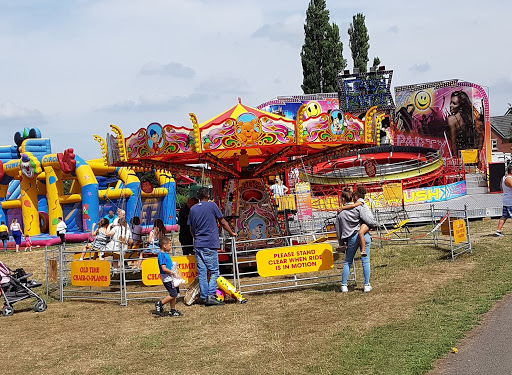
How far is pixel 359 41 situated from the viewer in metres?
48.1

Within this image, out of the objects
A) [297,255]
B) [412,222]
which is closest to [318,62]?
[412,222]

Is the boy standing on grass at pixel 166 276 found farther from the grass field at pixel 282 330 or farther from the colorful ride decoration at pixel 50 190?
the colorful ride decoration at pixel 50 190

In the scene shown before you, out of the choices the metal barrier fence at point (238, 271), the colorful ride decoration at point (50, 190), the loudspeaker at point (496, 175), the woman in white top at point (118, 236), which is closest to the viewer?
the metal barrier fence at point (238, 271)

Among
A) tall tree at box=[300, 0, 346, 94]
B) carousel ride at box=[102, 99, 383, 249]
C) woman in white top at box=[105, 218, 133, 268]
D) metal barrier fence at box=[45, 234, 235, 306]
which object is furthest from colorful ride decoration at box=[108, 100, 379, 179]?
tall tree at box=[300, 0, 346, 94]

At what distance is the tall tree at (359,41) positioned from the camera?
4778 centimetres

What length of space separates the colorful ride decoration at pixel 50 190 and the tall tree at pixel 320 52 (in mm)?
23163

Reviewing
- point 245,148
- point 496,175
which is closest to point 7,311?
point 245,148

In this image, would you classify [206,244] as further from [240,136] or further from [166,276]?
[240,136]

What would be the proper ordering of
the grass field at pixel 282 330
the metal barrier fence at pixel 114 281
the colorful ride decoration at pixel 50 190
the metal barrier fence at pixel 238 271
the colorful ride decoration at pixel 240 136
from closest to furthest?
the grass field at pixel 282 330
the metal barrier fence at pixel 238 271
the metal barrier fence at pixel 114 281
the colorful ride decoration at pixel 240 136
the colorful ride decoration at pixel 50 190

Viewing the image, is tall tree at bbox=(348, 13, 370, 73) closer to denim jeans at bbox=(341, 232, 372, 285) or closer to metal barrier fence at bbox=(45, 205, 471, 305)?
metal barrier fence at bbox=(45, 205, 471, 305)

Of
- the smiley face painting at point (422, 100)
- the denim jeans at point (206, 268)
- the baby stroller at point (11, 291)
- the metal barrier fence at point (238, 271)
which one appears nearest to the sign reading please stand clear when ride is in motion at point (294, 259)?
the metal barrier fence at point (238, 271)

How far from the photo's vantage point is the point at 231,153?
540 inches

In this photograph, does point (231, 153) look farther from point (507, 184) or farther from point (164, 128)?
point (507, 184)

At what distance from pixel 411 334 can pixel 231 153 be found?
7896 millimetres
